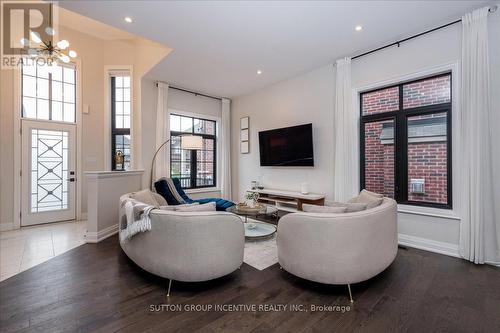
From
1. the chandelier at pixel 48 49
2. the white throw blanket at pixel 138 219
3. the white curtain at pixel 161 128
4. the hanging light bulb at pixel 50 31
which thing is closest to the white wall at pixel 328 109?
the white curtain at pixel 161 128

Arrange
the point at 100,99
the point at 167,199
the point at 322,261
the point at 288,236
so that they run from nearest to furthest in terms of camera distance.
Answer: the point at 322,261
the point at 288,236
the point at 167,199
the point at 100,99

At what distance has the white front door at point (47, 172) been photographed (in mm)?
4250

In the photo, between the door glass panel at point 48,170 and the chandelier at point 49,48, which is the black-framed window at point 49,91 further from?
the door glass panel at point 48,170

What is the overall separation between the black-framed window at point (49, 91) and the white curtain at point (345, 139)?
544 centimetres

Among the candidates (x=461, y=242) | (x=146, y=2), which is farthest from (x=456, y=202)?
(x=146, y=2)

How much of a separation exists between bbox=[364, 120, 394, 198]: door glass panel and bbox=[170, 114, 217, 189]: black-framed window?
397 cm

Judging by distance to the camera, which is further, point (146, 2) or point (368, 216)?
point (146, 2)

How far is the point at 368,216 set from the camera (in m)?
1.91

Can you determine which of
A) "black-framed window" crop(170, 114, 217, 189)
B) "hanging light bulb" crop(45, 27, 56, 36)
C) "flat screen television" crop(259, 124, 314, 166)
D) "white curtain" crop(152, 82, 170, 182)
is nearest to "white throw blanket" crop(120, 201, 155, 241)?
"white curtain" crop(152, 82, 170, 182)

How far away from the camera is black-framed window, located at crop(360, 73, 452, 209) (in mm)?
3131

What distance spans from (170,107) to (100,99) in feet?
5.17

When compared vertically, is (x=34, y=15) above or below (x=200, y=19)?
above

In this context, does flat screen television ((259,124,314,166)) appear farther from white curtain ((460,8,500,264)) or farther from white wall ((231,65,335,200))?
white curtain ((460,8,500,264))

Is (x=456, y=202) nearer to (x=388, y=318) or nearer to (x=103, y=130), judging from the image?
(x=388, y=318)
